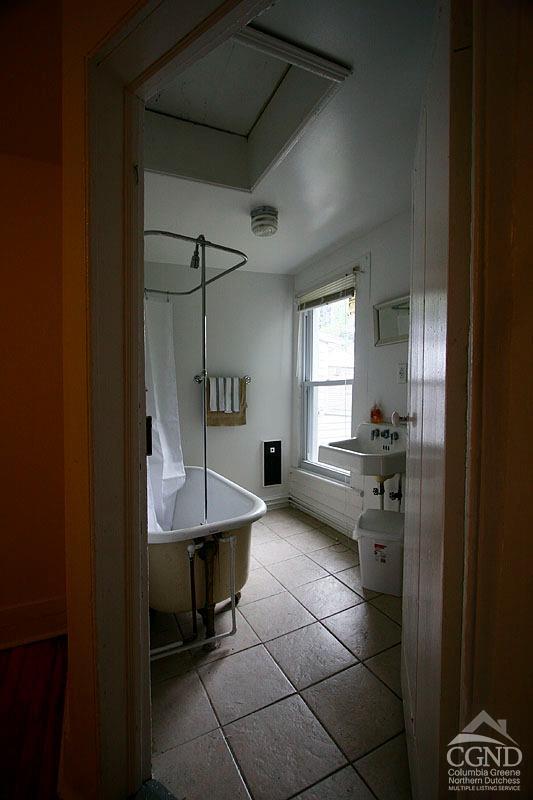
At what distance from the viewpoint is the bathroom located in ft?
3.82

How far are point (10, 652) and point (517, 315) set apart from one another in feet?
7.53

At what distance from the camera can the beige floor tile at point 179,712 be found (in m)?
1.22

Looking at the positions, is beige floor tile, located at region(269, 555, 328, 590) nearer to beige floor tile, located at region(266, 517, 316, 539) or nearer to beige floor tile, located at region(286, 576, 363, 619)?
beige floor tile, located at region(286, 576, 363, 619)

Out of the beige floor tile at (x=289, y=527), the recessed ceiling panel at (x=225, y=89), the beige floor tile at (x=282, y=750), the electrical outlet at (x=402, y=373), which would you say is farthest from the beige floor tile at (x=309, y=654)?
the recessed ceiling panel at (x=225, y=89)

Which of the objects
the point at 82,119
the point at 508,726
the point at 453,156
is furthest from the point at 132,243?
the point at 508,726

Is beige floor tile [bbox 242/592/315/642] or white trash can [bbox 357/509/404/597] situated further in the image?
white trash can [bbox 357/509/404/597]

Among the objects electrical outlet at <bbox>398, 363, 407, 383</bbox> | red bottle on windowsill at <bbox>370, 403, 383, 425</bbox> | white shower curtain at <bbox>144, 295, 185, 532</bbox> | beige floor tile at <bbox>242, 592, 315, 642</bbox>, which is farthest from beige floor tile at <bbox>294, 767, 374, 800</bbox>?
electrical outlet at <bbox>398, 363, 407, 383</bbox>

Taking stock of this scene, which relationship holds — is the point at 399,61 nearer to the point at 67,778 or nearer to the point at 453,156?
the point at 453,156

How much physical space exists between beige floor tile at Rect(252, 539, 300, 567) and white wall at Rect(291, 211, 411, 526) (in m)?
0.59

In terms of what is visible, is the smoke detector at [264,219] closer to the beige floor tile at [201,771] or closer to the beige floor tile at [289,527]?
the beige floor tile at [289,527]

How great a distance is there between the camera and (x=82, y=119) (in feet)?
2.75

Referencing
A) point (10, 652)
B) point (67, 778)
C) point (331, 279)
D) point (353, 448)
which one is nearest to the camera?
point (67, 778)

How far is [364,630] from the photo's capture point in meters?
1.76

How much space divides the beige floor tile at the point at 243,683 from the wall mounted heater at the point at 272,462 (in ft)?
6.31
